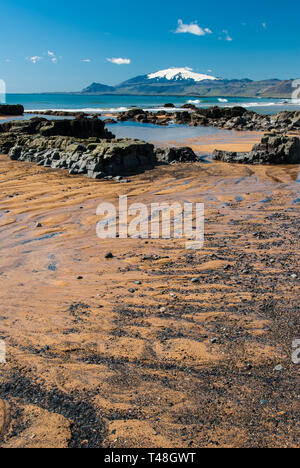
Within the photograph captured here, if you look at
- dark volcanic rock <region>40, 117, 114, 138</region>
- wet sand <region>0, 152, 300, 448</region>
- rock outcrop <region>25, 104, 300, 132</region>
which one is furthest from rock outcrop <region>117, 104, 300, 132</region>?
Answer: wet sand <region>0, 152, 300, 448</region>

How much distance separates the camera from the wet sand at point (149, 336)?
2.99 meters

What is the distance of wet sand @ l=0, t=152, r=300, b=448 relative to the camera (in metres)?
2.99

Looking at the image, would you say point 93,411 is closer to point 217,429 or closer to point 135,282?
point 217,429

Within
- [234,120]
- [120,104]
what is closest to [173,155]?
[234,120]

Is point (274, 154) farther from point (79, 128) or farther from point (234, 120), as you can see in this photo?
point (234, 120)

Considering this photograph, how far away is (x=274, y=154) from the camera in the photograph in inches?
601

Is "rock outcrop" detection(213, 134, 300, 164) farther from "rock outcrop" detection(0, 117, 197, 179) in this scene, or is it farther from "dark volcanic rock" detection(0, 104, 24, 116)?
"dark volcanic rock" detection(0, 104, 24, 116)

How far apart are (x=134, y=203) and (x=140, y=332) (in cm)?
583

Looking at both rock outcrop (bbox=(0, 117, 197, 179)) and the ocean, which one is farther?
the ocean

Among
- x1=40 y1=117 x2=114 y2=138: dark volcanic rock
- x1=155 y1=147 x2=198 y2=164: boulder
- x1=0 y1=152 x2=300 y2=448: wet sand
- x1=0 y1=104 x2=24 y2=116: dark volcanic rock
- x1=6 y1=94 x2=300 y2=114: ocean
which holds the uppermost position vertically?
x1=6 y1=94 x2=300 y2=114: ocean

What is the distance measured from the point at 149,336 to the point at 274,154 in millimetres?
13323


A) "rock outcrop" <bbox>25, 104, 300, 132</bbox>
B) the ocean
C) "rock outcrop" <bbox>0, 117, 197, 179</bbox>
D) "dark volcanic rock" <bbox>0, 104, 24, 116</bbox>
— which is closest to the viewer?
"rock outcrop" <bbox>0, 117, 197, 179</bbox>

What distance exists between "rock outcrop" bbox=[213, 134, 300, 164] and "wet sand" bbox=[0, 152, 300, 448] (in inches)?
319

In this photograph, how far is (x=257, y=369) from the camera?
3588 millimetres
